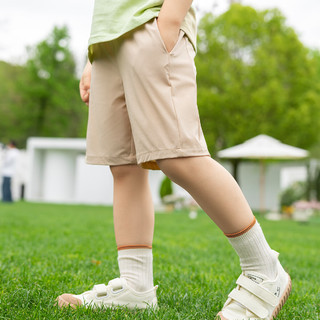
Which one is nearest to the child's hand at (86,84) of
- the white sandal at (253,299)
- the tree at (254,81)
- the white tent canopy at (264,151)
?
the white sandal at (253,299)

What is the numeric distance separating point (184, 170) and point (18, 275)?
4.36 feet

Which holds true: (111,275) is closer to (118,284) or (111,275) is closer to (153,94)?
(118,284)

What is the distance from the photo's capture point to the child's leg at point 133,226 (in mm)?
1750

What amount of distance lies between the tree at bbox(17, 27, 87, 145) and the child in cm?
2833

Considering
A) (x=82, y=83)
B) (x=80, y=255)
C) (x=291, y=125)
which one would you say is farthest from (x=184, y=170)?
(x=291, y=125)

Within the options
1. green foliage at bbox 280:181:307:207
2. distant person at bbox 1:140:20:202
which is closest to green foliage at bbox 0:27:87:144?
green foliage at bbox 280:181:307:207

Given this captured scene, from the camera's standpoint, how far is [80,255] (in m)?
3.35

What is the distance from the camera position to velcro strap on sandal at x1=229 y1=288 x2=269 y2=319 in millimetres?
1521

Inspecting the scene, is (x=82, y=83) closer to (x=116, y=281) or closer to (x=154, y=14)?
(x=154, y=14)

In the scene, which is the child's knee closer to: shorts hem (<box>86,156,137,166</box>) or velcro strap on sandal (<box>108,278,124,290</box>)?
shorts hem (<box>86,156,137,166</box>)

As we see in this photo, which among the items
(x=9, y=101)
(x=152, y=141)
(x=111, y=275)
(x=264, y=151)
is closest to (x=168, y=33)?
(x=152, y=141)

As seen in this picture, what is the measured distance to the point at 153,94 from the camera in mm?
1478

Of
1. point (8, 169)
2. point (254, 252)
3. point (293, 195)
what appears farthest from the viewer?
point (293, 195)

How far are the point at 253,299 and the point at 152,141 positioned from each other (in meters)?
0.59
